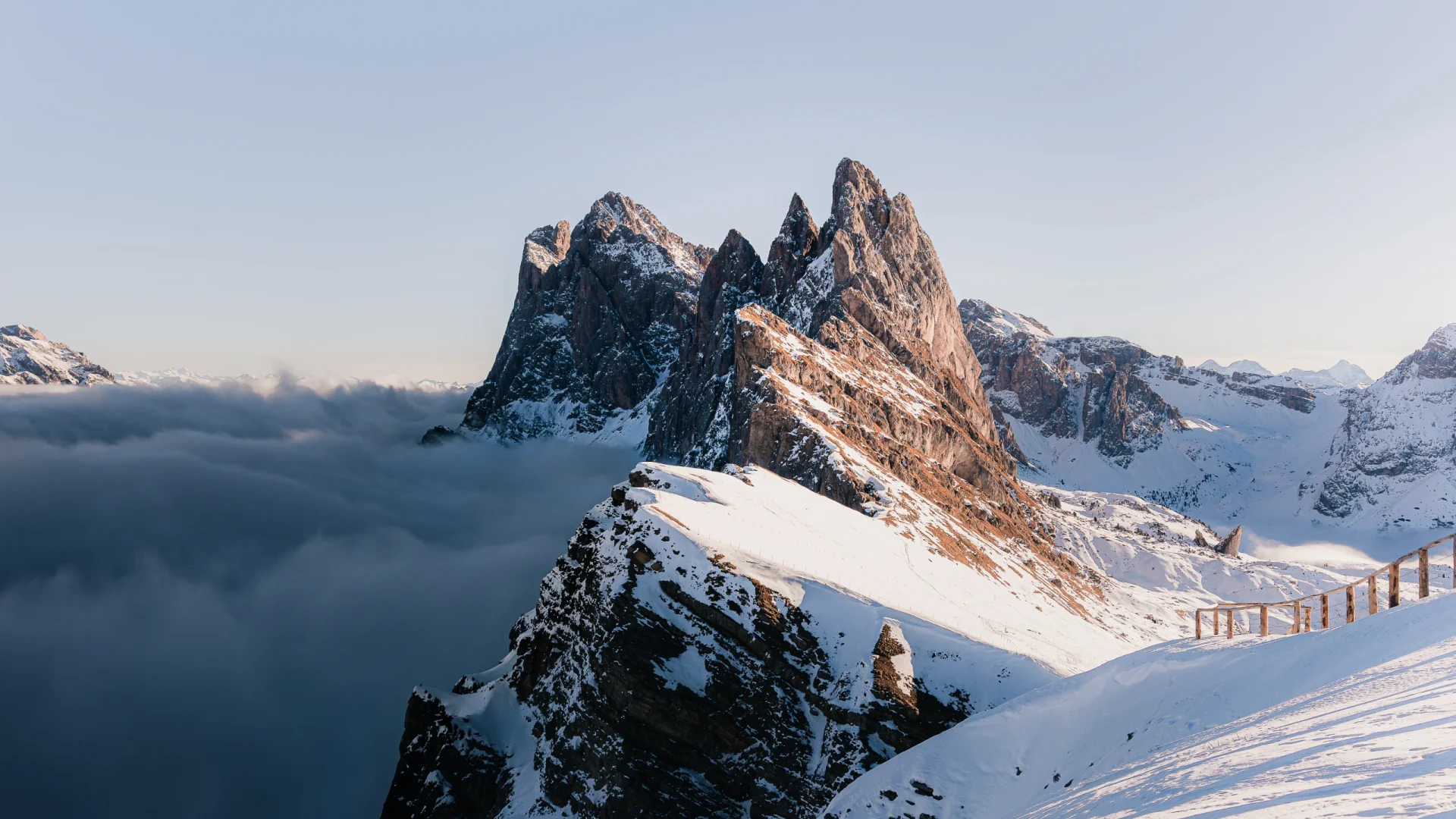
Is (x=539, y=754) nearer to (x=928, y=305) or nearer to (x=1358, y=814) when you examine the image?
(x=1358, y=814)

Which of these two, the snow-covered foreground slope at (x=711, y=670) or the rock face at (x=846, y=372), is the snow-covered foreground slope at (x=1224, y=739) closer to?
the snow-covered foreground slope at (x=711, y=670)

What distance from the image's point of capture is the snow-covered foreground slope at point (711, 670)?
3894 cm

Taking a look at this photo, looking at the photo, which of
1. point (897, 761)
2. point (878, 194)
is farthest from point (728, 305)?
point (897, 761)

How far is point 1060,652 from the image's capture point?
4972 centimetres

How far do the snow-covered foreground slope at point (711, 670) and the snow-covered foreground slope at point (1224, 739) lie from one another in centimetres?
657

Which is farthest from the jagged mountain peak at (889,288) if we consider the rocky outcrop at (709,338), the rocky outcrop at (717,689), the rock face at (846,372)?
the rocky outcrop at (717,689)

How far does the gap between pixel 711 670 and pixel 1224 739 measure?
29.3m

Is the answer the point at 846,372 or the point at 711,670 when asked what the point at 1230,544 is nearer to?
the point at 846,372

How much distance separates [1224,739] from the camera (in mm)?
15188

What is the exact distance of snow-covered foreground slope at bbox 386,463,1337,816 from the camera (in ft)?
128

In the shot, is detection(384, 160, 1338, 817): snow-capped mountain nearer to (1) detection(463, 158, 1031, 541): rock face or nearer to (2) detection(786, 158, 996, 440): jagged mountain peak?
(1) detection(463, 158, 1031, 541): rock face

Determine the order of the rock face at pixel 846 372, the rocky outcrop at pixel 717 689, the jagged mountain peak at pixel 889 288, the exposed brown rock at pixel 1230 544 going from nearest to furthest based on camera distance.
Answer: the rocky outcrop at pixel 717 689, the rock face at pixel 846 372, the jagged mountain peak at pixel 889 288, the exposed brown rock at pixel 1230 544

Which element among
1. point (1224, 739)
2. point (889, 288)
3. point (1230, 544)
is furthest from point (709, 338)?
point (1224, 739)

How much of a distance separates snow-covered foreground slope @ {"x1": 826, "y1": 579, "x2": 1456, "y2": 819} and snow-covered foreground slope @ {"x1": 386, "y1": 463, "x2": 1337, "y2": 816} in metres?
6.57
